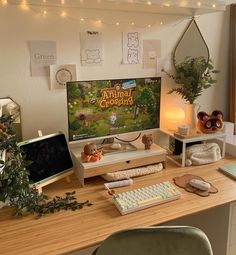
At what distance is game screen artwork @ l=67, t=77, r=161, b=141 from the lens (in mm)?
1517

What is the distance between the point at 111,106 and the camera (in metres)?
1.62

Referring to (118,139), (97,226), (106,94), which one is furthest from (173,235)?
(118,139)

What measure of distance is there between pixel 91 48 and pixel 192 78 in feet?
2.17

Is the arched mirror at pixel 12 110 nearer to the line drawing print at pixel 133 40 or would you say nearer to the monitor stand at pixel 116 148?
the monitor stand at pixel 116 148

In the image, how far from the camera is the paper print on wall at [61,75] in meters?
1.62

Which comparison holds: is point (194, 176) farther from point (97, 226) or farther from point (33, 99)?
point (33, 99)

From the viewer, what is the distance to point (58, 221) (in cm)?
121

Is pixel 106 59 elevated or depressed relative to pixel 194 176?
elevated

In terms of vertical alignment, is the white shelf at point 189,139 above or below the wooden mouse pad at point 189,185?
above

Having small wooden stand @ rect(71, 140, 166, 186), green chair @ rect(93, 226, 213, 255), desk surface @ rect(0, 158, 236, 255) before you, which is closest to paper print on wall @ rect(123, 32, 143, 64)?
small wooden stand @ rect(71, 140, 166, 186)

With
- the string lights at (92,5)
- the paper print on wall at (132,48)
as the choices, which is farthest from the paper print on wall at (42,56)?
the paper print on wall at (132,48)

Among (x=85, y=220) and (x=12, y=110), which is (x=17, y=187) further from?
(x=12, y=110)

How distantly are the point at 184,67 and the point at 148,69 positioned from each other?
23 cm

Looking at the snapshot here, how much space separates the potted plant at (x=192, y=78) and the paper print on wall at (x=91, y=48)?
493 millimetres
